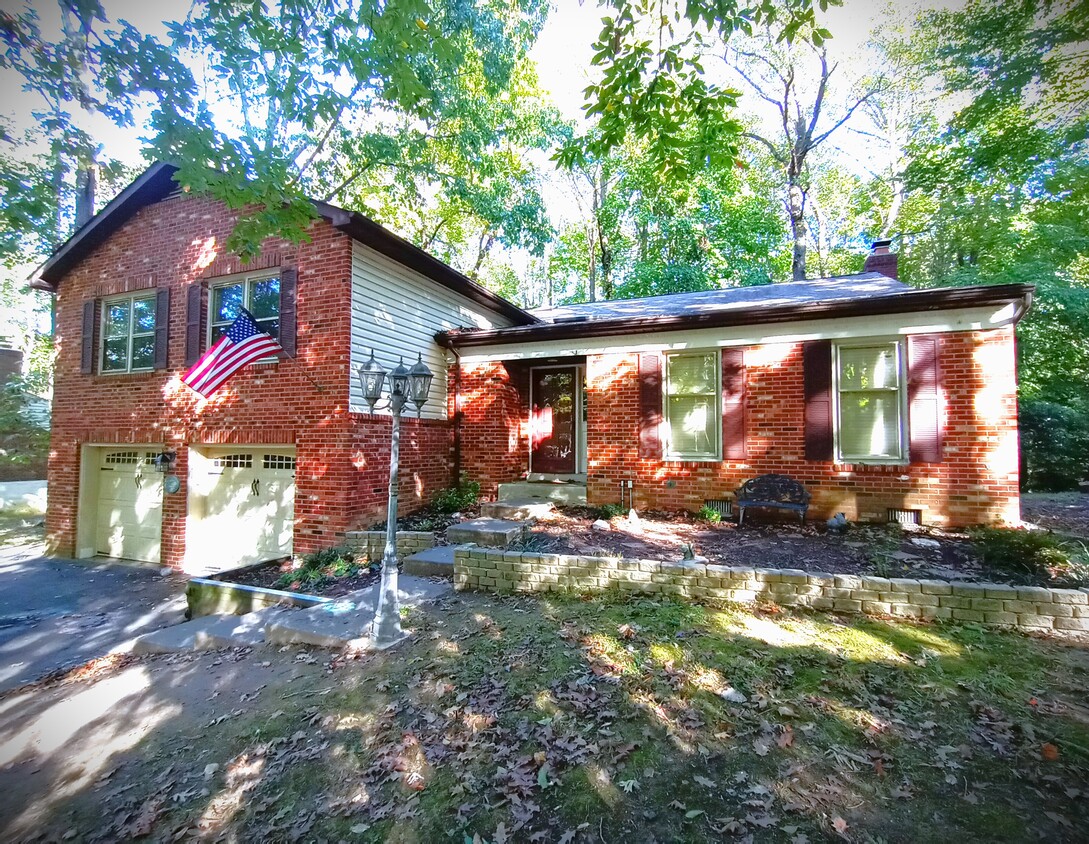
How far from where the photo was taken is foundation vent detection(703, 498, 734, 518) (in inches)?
301

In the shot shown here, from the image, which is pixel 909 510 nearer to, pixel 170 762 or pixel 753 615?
pixel 753 615

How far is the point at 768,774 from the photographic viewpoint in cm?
258

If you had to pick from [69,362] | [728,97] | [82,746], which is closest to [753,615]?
[728,97]

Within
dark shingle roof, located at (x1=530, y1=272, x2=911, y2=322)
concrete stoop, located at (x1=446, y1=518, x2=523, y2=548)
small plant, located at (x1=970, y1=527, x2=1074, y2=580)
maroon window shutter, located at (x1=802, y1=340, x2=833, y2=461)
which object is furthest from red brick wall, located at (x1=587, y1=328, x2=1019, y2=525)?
concrete stoop, located at (x1=446, y1=518, x2=523, y2=548)

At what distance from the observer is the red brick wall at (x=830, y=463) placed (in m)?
6.56

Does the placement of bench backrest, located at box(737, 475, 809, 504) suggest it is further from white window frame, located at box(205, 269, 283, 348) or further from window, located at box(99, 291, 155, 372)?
window, located at box(99, 291, 155, 372)

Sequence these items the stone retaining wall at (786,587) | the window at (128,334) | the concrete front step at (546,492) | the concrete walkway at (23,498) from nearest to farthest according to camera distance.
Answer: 1. the stone retaining wall at (786,587)
2. the concrete front step at (546,492)
3. the window at (128,334)
4. the concrete walkway at (23,498)

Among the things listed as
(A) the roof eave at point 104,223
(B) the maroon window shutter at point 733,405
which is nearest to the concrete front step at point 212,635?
(B) the maroon window shutter at point 733,405

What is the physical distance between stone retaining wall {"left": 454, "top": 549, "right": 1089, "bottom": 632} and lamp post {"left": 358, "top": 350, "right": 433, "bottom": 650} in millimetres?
1244

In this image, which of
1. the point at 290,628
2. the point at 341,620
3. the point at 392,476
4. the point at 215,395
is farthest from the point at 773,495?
the point at 215,395

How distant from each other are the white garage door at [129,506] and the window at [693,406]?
938 cm

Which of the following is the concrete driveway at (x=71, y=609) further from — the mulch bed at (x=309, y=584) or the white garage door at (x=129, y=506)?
the mulch bed at (x=309, y=584)

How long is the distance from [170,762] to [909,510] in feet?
27.6

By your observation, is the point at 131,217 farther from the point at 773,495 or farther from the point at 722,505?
the point at 773,495
